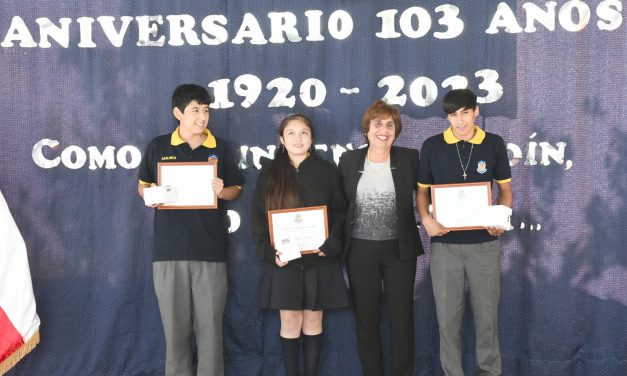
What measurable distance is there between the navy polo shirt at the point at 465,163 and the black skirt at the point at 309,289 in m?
0.61

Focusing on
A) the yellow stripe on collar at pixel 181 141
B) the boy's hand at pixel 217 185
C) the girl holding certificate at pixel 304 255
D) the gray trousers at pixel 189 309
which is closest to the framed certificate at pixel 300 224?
the girl holding certificate at pixel 304 255

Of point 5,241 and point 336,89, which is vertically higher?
point 336,89

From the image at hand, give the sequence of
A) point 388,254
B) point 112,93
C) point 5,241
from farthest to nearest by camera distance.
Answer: point 112,93, point 5,241, point 388,254

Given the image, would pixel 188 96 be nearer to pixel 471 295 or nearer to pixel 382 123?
pixel 382 123

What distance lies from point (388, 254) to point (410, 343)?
0.54 meters

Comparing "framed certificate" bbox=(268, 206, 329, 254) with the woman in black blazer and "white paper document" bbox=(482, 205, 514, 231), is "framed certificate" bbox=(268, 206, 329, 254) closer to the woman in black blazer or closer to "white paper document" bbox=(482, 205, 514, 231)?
the woman in black blazer

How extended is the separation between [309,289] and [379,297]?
1.30 ft

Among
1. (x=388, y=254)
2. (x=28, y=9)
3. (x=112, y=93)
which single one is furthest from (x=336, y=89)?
(x=28, y=9)

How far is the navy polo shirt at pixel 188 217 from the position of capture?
A: 3.43 meters

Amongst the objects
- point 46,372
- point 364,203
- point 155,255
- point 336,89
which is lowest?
point 46,372

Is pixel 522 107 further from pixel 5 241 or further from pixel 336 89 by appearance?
pixel 5 241

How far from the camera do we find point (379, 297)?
3.41 m

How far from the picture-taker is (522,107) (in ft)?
12.2

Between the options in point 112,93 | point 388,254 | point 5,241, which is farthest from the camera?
point 112,93
